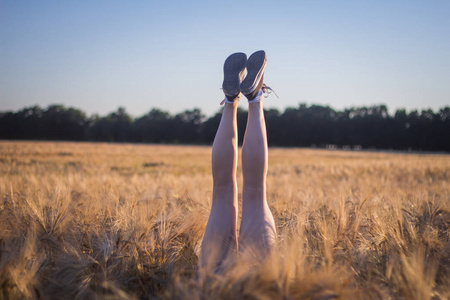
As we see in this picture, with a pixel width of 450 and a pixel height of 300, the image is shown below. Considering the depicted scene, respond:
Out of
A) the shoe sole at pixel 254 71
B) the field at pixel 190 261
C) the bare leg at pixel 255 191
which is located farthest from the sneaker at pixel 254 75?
the field at pixel 190 261

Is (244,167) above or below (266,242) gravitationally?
above

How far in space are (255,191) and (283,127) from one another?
75377mm

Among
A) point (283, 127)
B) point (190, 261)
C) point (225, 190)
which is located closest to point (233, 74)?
point (225, 190)

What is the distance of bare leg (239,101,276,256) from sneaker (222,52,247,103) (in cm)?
30

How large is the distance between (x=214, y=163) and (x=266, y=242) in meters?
0.73

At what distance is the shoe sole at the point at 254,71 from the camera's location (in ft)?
7.20

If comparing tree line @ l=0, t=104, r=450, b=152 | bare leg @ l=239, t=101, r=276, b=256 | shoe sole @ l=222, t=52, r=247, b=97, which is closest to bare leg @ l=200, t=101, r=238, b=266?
bare leg @ l=239, t=101, r=276, b=256

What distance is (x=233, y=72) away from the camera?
247cm

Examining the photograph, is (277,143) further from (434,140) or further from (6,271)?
(6,271)

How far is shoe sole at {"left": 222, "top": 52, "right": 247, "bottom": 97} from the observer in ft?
7.52

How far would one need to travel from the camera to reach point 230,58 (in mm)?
2627

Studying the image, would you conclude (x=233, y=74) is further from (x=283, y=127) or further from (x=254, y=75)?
(x=283, y=127)

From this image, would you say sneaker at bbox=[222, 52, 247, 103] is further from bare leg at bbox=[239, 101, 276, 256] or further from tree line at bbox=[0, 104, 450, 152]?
tree line at bbox=[0, 104, 450, 152]

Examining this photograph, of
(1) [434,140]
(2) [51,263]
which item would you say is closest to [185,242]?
(2) [51,263]
